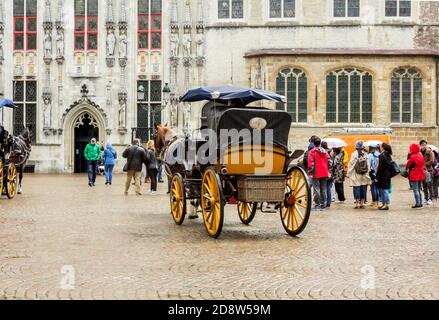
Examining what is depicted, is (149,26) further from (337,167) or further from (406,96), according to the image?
(337,167)

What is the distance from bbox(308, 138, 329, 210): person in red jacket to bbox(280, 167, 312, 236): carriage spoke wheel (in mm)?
5740

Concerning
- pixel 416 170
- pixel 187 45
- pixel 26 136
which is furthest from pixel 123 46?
pixel 416 170

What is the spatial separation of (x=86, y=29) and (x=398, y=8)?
55.5 feet

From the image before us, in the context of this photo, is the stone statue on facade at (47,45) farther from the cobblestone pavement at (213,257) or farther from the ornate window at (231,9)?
the cobblestone pavement at (213,257)

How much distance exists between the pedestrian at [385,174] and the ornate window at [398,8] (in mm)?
23803

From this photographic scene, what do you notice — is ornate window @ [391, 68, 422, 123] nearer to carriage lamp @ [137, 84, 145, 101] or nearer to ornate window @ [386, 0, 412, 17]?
ornate window @ [386, 0, 412, 17]

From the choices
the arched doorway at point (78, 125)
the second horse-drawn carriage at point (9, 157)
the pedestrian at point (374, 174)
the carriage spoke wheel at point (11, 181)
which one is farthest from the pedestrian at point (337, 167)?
Answer: the arched doorway at point (78, 125)

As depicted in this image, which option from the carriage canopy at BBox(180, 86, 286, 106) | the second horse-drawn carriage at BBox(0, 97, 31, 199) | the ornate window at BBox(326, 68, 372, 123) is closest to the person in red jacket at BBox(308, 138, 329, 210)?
the carriage canopy at BBox(180, 86, 286, 106)

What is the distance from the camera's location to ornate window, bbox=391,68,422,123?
127ft

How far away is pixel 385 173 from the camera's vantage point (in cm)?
1798

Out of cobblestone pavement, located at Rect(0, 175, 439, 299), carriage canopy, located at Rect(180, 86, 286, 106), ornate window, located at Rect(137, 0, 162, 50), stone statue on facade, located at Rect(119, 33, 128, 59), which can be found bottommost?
cobblestone pavement, located at Rect(0, 175, 439, 299)

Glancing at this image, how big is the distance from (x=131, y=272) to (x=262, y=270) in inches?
59.0

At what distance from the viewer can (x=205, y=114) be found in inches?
551
